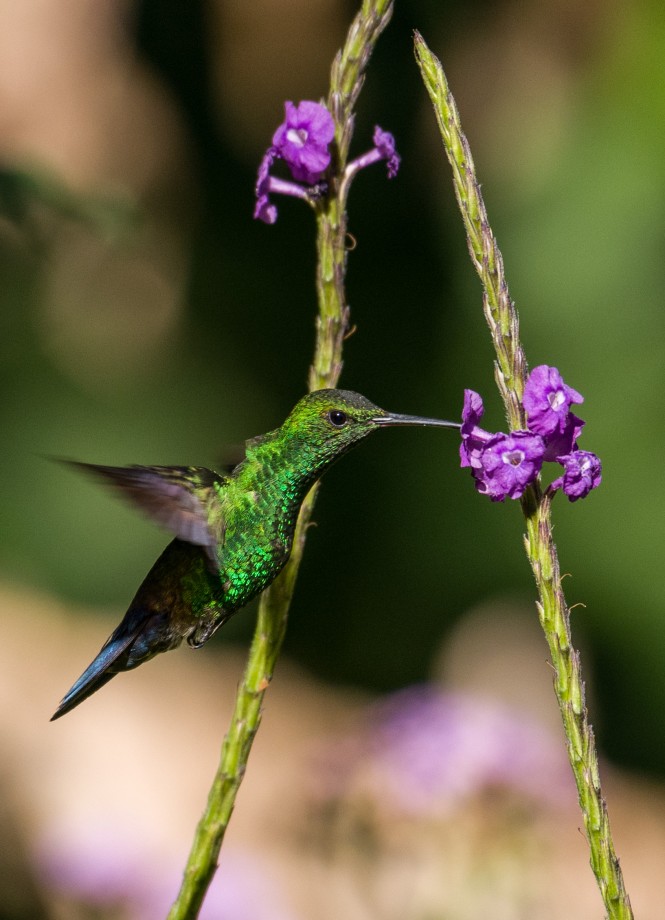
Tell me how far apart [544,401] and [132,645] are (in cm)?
88

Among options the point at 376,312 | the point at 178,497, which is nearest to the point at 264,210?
the point at 178,497

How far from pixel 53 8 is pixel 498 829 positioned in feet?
21.9

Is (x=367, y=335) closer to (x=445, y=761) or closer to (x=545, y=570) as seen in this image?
(x=445, y=761)

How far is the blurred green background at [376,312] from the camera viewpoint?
5.81 metres

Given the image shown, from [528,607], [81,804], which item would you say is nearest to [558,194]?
[528,607]

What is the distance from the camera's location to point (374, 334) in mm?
6570

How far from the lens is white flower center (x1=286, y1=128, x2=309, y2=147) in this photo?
1.68 meters

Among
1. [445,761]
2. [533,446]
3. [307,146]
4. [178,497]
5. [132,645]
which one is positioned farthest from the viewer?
[445,761]

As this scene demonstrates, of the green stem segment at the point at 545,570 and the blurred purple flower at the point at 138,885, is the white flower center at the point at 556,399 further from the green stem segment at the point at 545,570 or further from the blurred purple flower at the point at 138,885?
the blurred purple flower at the point at 138,885

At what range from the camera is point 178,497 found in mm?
1789

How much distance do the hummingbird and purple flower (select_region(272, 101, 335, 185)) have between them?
1.09 feet

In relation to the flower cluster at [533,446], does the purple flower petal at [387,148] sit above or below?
above

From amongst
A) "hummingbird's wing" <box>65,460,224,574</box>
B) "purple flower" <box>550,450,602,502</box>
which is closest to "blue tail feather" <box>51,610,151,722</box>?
"hummingbird's wing" <box>65,460,224,574</box>

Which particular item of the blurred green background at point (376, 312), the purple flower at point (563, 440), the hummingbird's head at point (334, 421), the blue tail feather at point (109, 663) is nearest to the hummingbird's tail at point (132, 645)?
the blue tail feather at point (109, 663)
